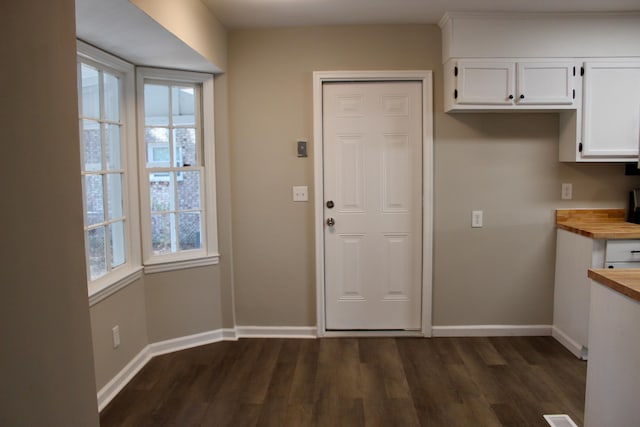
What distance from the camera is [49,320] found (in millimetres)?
1407

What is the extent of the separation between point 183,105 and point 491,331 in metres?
2.92

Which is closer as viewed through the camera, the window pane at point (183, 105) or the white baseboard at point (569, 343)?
the white baseboard at point (569, 343)

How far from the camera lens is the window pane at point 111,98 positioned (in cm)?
292

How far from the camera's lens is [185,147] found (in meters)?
3.46

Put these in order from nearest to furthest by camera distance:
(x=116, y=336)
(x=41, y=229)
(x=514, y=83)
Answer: (x=41, y=229) → (x=116, y=336) → (x=514, y=83)

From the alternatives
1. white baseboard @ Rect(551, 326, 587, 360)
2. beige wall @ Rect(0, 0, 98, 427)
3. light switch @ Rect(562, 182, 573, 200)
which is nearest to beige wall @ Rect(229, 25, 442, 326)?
light switch @ Rect(562, 182, 573, 200)

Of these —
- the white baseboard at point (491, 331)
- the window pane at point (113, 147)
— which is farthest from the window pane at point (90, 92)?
the white baseboard at point (491, 331)

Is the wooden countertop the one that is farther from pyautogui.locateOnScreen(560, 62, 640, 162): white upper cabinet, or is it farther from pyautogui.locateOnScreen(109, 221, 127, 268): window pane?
pyautogui.locateOnScreen(109, 221, 127, 268): window pane

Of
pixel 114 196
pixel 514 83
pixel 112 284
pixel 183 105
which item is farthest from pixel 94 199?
pixel 514 83

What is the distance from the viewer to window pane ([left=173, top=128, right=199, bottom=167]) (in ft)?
11.2

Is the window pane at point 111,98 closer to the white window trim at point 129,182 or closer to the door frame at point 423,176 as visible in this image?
the white window trim at point 129,182

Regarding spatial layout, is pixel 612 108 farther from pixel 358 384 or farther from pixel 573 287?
pixel 358 384

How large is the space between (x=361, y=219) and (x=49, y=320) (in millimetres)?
2512

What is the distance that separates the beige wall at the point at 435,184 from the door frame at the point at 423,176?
58 millimetres
